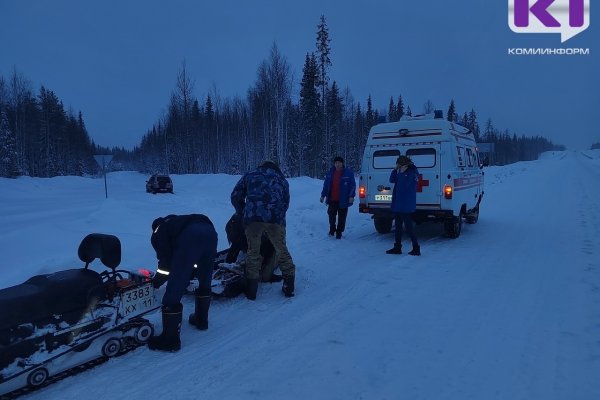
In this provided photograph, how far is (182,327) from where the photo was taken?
434cm

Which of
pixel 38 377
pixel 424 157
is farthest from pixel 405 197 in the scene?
pixel 38 377

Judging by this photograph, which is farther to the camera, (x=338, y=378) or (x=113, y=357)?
(x=113, y=357)

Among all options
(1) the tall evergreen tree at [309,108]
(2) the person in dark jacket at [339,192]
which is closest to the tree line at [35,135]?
(1) the tall evergreen tree at [309,108]

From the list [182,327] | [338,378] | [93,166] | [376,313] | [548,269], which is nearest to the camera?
[338,378]

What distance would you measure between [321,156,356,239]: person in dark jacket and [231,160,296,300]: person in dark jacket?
13.0 ft

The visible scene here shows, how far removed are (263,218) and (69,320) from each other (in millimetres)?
2398

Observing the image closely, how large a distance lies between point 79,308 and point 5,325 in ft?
2.01

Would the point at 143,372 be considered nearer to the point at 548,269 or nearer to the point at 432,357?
the point at 432,357

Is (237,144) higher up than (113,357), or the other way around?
(237,144)

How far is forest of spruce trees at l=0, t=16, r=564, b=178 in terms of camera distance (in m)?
40.1

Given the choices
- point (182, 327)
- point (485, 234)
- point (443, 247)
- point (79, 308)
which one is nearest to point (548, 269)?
point (443, 247)

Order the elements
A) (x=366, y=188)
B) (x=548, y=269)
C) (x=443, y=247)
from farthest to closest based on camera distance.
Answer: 1. (x=366, y=188)
2. (x=443, y=247)
3. (x=548, y=269)

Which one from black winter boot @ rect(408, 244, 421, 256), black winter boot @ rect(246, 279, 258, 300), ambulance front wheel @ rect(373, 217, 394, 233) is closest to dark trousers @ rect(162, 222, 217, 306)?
black winter boot @ rect(246, 279, 258, 300)

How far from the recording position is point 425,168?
28.9 ft
